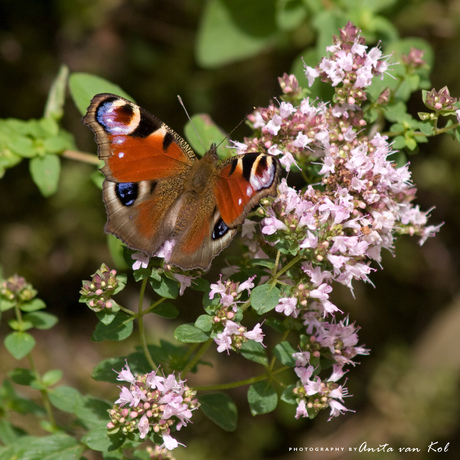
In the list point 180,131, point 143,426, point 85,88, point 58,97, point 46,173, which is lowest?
point 143,426

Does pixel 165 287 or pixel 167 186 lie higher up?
pixel 167 186

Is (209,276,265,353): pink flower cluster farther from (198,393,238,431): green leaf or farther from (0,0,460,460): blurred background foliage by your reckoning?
(0,0,460,460): blurred background foliage

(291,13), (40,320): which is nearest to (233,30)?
(291,13)

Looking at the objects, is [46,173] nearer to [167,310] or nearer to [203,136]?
[203,136]

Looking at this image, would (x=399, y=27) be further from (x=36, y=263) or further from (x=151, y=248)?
(x=36, y=263)

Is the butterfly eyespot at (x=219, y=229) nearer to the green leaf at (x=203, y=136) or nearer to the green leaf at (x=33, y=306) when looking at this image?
the green leaf at (x=203, y=136)

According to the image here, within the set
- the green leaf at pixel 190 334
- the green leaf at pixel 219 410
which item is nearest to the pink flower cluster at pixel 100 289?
the green leaf at pixel 190 334

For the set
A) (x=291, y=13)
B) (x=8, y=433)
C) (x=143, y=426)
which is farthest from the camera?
Answer: (x=291, y=13)
